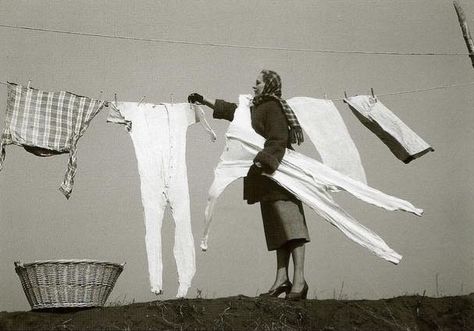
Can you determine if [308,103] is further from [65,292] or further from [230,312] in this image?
[65,292]

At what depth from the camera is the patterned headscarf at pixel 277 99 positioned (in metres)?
5.64

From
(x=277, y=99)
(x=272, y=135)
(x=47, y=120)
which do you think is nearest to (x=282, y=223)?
(x=272, y=135)

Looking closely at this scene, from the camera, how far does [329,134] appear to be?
6.00m

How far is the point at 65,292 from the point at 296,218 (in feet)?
5.85

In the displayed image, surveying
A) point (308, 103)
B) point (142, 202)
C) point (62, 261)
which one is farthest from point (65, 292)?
point (308, 103)

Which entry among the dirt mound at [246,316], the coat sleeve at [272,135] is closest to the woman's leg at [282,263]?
the dirt mound at [246,316]

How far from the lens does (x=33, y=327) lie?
4.64 meters

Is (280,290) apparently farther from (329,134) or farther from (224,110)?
(224,110)

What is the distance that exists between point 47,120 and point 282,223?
2.15 metres

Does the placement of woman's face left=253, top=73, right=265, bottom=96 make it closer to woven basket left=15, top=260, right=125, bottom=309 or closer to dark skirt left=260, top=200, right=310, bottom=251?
dark skirt left=260, top=200, right=310, bottom=251

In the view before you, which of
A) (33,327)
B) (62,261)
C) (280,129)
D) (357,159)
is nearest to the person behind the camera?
(33,327)

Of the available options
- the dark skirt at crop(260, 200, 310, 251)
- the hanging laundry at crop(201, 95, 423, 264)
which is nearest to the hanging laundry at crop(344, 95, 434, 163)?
the hanging laundry at crop(201, 95, 423, 264)

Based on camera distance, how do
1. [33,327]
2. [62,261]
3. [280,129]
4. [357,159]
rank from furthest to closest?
1. [357,159]
2. [280,129]
3. [62,261]
4. [33,327]

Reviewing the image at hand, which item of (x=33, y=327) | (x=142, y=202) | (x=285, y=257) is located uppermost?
(x=142, y=202)
